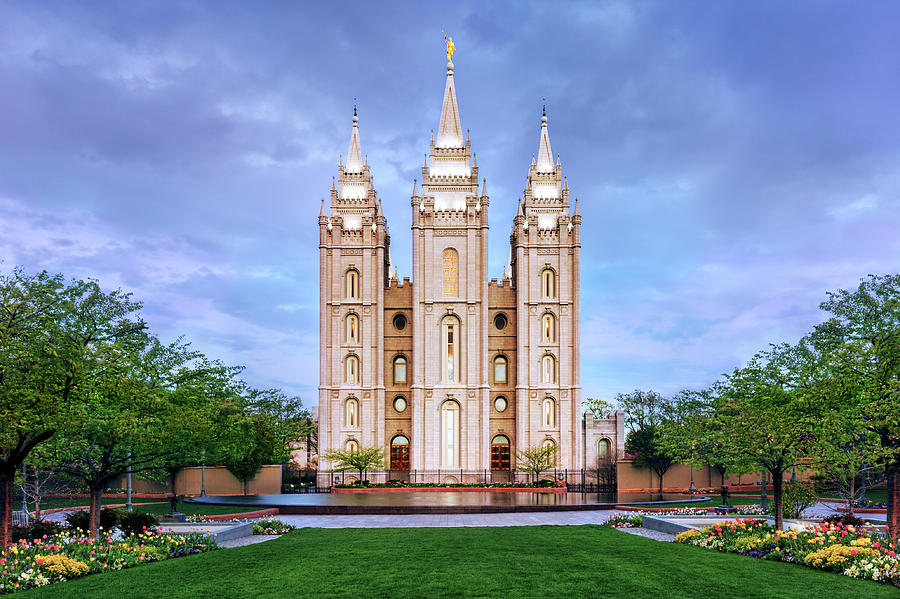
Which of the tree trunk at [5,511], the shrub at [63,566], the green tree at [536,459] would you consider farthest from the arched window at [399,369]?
the shrub at [63,566]

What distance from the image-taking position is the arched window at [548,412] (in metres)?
51.8

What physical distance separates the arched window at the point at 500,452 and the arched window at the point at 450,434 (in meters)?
2.90

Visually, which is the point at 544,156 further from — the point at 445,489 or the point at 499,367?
the point at 445,489

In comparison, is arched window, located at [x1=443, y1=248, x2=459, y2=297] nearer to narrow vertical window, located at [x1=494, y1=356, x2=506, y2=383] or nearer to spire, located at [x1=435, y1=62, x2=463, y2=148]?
narrow vertical window, located at [x1=494, y1=356, x2=506, y2=383]

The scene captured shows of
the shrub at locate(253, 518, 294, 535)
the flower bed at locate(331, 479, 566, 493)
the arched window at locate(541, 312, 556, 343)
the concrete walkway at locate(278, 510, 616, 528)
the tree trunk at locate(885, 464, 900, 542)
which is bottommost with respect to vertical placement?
the flower bed at locate(331, 479, 566, 493)

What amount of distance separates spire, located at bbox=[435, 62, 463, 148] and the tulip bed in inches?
1595

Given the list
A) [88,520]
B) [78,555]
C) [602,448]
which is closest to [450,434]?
[602,448]

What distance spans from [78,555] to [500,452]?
1570 inches

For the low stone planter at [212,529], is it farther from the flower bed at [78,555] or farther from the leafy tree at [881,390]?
the leafy tree at [881,390]

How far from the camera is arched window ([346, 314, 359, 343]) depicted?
5272 centimetres

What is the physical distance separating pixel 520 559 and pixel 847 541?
7032mm

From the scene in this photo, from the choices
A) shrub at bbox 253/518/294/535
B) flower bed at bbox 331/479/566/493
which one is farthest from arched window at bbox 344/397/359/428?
shrub at bbox 253/518/294/535

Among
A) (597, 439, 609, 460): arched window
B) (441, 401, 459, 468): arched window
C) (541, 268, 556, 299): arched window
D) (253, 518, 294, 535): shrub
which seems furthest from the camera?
(597, 439, 609, 460): arched window

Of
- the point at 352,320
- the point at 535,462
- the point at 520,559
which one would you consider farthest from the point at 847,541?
the point at 352,320
